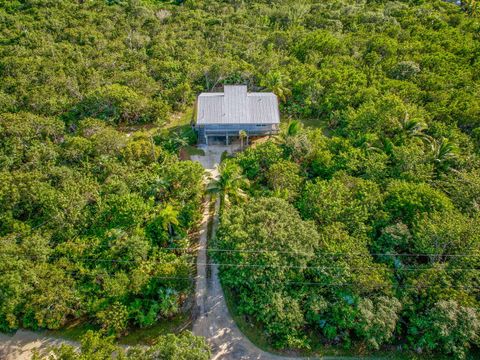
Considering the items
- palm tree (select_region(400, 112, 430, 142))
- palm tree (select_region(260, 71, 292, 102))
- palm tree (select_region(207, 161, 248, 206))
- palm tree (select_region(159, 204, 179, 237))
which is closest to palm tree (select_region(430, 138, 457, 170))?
palm tree (select_region(400, 112, 430, 142))

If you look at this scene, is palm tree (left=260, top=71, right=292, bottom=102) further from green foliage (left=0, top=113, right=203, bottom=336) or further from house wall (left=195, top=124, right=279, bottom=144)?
green foliage (left=0, top=113, right=203, bottom=336)

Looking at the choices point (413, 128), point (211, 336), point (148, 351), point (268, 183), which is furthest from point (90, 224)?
point (413, 128)

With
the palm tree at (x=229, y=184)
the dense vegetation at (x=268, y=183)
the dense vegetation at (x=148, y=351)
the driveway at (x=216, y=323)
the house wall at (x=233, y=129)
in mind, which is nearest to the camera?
the dense vegetation at (x=148, y=351)

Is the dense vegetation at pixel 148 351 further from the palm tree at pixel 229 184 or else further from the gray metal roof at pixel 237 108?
the gray metal roof at pixel 237 108

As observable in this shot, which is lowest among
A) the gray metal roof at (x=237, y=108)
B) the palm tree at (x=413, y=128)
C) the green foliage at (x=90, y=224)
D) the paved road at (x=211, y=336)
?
the paved road at (x=211, y=336)

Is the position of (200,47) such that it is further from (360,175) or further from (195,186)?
(360,175)

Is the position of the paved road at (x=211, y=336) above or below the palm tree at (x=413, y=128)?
below

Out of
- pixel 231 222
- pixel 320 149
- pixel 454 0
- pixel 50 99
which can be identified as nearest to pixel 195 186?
pixel 231 222

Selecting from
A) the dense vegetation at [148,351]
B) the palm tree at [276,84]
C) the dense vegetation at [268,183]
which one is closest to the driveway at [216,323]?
the dense vegetation at [268,183]
